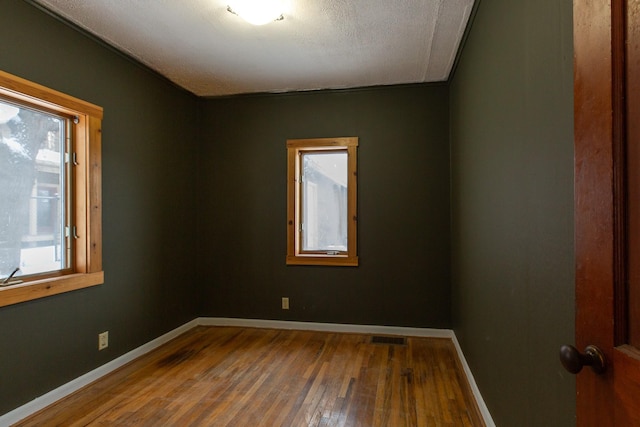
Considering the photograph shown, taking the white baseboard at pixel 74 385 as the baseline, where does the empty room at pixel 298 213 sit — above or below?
above

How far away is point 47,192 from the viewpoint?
7.83 ft

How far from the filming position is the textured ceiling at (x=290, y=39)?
7.44 ft

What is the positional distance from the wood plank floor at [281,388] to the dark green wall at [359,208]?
45cm

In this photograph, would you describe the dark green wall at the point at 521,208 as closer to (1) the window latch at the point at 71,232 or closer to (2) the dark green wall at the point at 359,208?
(2) the dark green wall at the point at 359,208

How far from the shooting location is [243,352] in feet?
10.5

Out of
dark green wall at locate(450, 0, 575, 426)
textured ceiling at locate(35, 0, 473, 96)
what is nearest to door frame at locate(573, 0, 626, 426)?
dark green wall at locate(450, 0, 575, 426)

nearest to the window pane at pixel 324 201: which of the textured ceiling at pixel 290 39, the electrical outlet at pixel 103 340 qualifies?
the textured ceiling at pixel 290 39

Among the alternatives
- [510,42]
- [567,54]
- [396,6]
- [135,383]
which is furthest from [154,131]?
[567,54]

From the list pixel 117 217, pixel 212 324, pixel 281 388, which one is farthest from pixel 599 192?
pixel 212 324

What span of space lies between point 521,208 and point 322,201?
254cm

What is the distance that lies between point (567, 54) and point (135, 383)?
3175 mm

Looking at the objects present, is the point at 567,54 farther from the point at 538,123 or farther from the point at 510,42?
the point at 510,42

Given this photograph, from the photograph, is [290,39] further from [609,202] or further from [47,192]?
[609,202]

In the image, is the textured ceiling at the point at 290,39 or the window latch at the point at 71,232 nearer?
the textured ceiling at the point at 290,39
